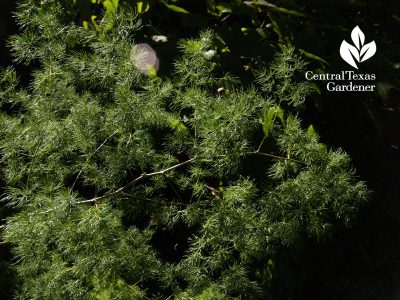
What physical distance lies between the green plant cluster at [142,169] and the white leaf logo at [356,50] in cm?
32

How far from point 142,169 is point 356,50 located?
3.34ft

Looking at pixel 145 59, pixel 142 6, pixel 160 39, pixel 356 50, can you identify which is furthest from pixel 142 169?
pixel 356 50

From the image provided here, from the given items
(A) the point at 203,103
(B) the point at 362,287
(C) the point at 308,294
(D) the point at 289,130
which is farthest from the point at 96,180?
(B) the point at 362,287

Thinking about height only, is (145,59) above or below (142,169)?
above

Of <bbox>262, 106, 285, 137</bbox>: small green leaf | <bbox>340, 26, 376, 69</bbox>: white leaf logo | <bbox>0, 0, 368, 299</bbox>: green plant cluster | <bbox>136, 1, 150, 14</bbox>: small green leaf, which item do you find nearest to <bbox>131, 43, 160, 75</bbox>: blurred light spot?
<bbox>0, 0, 368, 299</bbox>: green plant cluster

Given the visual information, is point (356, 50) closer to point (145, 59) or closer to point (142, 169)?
point (145, 59)

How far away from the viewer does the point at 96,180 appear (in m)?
1.66

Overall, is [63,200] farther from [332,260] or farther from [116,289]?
[332,260]

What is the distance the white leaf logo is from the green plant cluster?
12.7 inches

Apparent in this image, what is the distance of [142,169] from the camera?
1.64 m

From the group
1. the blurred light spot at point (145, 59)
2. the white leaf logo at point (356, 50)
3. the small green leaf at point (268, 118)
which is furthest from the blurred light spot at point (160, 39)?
the white leaf logo at point (356, 50)

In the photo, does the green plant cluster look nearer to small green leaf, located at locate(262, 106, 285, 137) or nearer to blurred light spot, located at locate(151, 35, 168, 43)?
small green leaf, located at locate(262, 106, 285, 137)

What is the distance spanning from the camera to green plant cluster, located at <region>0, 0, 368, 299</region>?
1579 mm

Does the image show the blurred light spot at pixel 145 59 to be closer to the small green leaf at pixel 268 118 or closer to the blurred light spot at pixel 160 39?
the blurred light spot at pixel 160 39
